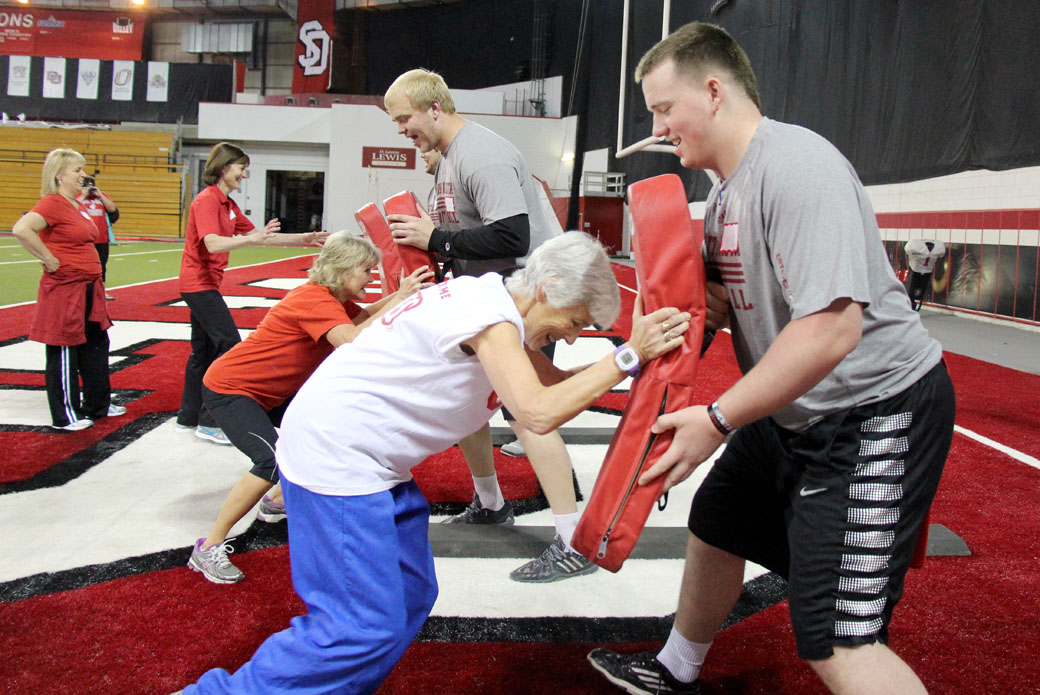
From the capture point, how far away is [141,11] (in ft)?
108

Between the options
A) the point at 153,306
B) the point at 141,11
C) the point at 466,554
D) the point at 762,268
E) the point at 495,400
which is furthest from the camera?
the point at 141,11

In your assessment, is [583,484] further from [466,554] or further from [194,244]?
[194,244]

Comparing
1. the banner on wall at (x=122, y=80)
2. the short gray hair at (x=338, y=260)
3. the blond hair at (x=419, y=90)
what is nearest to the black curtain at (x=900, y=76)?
the blond hair at (x=419, y=90)

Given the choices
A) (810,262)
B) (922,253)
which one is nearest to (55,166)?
(810,262)

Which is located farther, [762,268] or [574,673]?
[574,673]

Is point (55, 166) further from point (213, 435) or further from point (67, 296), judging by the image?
point (213, 435)

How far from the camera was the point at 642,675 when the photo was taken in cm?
215

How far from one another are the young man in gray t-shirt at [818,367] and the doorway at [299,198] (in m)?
29.8

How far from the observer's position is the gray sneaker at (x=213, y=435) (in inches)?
175

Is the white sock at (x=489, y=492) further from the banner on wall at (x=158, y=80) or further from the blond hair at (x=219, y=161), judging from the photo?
the banner on wall at (x=158, y=80)

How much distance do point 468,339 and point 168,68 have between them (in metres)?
32.7

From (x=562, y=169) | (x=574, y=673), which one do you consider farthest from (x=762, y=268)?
(x=562, y=169)

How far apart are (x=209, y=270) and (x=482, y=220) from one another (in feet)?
6.71

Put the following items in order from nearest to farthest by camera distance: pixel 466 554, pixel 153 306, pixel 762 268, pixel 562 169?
pixel 762 268 → pixel 466 554 → pixel 153 306 → pixel 562 169
